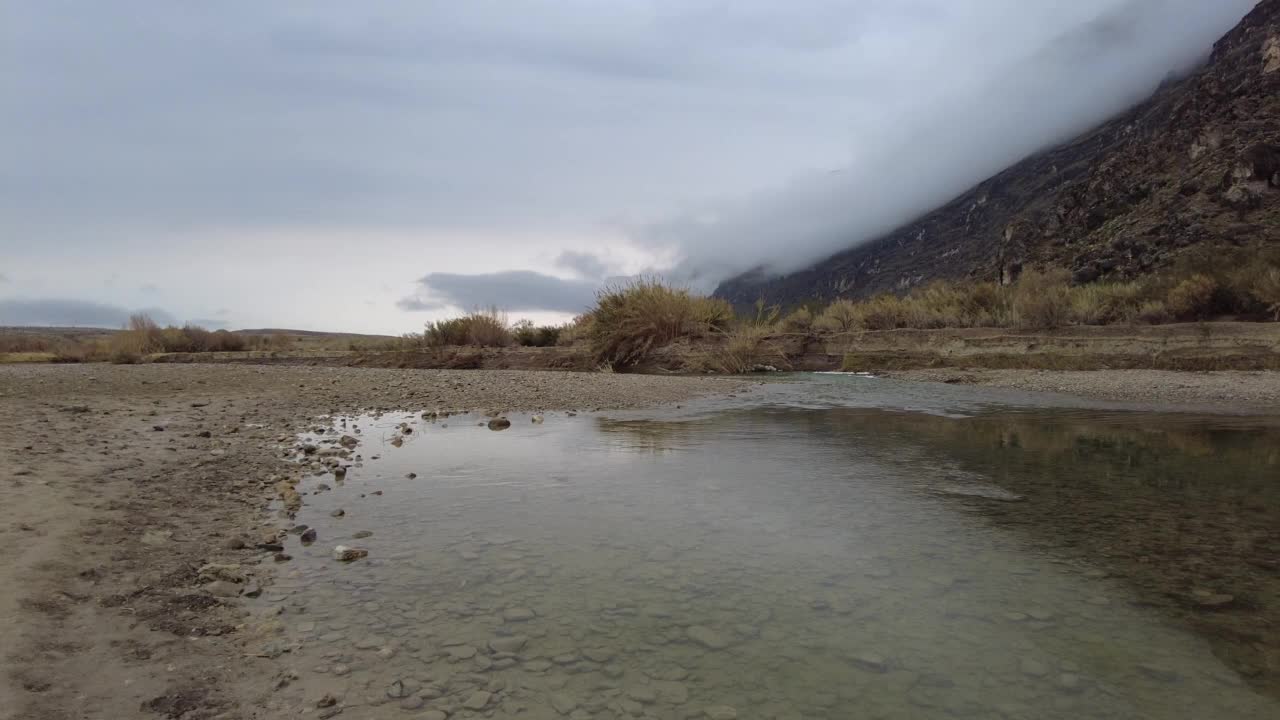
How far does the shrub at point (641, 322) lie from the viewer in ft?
63.4

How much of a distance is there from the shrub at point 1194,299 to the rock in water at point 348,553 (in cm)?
1685

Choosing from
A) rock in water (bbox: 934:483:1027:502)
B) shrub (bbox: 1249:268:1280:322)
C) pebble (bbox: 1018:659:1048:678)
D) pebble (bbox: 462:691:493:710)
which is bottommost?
pebble (bbox: 462:691:493:710)

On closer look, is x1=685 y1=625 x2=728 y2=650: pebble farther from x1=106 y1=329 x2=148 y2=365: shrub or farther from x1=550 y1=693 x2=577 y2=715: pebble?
x1=106 y1=329 x2=148 y2=365: shrub

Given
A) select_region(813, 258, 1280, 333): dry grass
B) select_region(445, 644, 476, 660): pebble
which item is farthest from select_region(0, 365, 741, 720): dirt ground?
select_region(813, 258, 1280, 333): dry grass

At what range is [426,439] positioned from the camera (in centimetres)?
656

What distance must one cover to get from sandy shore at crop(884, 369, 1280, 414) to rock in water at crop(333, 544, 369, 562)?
10.6 metres

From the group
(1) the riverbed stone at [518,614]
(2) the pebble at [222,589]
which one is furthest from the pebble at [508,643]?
(2) the pebble at [222,589]

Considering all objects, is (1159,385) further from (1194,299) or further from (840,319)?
(840,319)

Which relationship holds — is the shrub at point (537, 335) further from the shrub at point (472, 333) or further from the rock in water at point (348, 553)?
the rock in water at point (348, 553)

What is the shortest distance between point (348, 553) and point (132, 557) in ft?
3.10

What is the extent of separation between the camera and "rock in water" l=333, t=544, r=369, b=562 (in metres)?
2.99

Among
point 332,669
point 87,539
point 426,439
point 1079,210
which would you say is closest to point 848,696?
point 332,669

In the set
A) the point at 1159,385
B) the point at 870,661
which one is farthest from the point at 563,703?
the point at 1159,385

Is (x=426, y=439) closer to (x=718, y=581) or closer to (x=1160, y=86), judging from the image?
(x=718, y=581)
